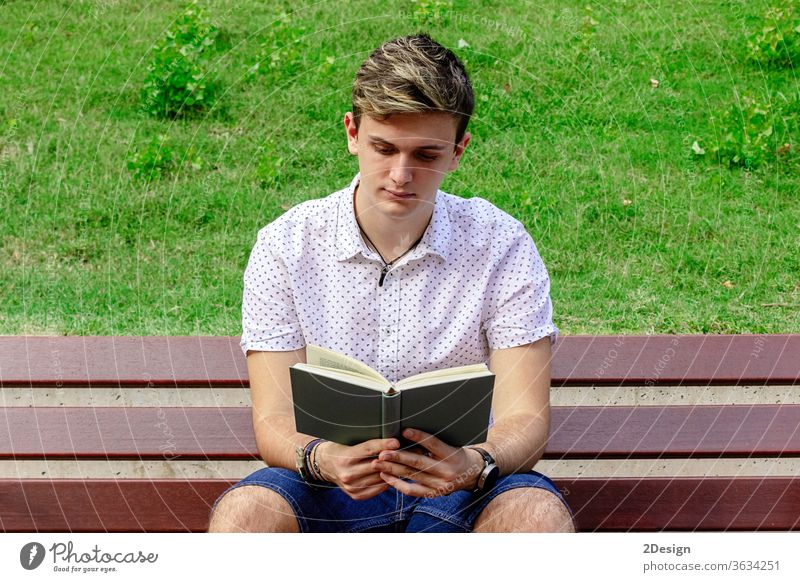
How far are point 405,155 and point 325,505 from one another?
2.88 ft

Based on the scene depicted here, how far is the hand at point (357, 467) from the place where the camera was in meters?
2.40

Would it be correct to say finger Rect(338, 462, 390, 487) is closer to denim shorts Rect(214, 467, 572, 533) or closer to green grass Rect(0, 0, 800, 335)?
denim shorts Rect(214, 467, 572, 533)

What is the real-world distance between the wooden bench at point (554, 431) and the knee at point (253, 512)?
0.48 m

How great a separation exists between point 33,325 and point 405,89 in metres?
2.01

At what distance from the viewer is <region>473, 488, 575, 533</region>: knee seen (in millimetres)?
2477

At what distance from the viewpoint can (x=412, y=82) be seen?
2.53m

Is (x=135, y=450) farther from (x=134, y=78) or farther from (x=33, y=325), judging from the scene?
(x=134, y=78)

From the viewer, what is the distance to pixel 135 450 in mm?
3053

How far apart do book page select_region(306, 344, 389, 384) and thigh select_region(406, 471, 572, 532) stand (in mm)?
448
